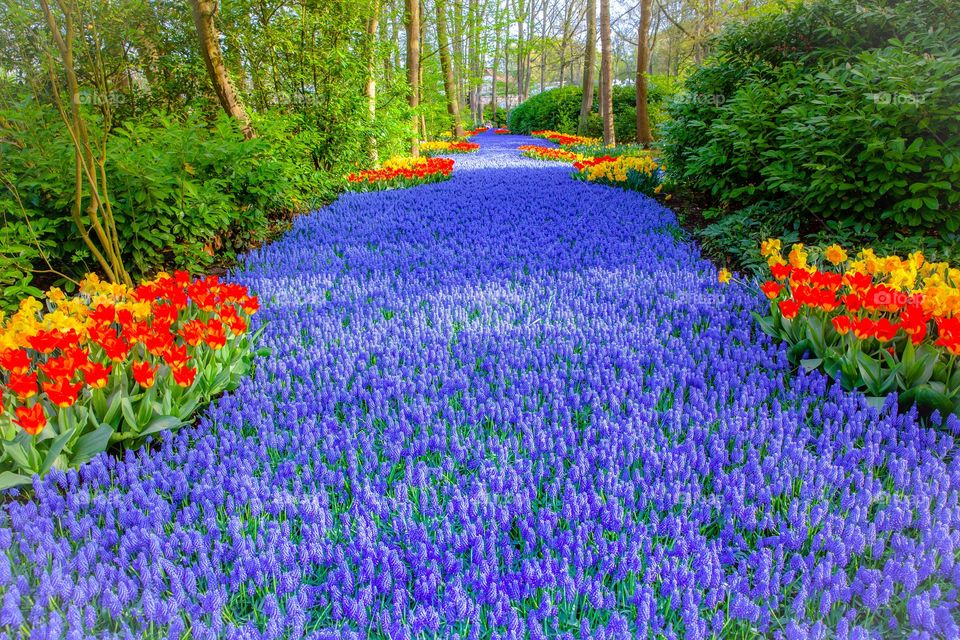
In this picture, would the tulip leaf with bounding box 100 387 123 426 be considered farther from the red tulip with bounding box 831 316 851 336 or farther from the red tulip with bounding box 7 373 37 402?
the red tulip with bounding box 831 316 851 336

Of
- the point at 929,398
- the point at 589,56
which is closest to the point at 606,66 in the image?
the point at 589,56

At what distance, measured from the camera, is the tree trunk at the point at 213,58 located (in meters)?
5.82

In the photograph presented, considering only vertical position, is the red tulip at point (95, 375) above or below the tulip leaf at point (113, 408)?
above

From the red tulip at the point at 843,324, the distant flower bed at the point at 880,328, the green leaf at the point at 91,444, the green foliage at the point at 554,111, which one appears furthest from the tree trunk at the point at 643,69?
the green foliage at the point at 554,111

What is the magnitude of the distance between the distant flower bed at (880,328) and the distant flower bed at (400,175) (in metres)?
6.74

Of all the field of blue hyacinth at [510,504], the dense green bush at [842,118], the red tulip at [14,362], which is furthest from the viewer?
the dense green bush at [842,118]

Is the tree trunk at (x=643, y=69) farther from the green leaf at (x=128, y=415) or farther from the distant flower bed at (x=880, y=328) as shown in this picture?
the green leaf at (x=128, y=415)

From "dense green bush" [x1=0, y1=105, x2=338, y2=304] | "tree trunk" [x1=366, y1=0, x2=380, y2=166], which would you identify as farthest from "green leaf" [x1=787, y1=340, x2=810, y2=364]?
"tree trunk" [x1=366, y1=0, x2=380, y2=166]

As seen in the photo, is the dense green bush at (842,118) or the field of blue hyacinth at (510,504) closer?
the field of blue hyacinth at (510,504)

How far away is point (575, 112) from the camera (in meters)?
26.7

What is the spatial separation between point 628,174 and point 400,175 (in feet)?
12.1

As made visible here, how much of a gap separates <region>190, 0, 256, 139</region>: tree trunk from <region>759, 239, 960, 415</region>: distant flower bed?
17.9 feet

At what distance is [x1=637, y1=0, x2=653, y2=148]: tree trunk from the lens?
11842 mm

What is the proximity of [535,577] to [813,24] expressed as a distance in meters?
5.94
